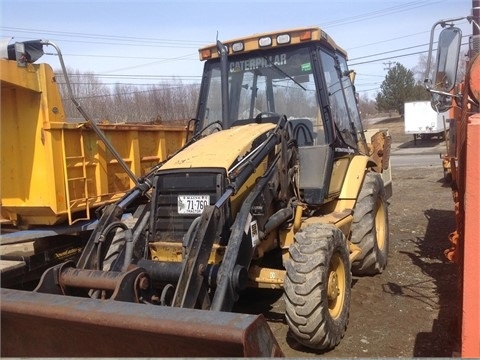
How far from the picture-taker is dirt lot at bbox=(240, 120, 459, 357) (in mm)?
3971

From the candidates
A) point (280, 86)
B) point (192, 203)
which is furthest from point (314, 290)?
point (280, 86)

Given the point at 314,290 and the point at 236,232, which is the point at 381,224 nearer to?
the point at 314,290

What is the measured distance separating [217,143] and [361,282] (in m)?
2.55

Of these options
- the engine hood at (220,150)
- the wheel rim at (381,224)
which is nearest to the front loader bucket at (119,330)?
the engine hood at (220,150)

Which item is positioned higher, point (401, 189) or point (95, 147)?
point (95, 147)

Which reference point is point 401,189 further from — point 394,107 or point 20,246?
point 394,107

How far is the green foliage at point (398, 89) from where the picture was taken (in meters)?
46.7

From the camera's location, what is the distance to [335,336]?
3955 millimetres

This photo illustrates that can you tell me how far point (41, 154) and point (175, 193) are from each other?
2.35m

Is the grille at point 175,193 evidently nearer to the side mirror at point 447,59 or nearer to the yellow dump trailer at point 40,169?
the yellow dump trailer at point 40,169

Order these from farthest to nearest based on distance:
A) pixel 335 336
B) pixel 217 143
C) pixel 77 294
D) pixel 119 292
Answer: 1. pixel 217 143
2. pixel 335 336
3. pixel 77 294
4. pixel 119 292

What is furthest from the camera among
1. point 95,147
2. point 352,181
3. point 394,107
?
point 394,107

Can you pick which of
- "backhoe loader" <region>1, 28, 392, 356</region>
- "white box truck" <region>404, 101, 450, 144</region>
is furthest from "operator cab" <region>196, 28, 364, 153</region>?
"white box truck" <region>404, 101, 450, 144</region>

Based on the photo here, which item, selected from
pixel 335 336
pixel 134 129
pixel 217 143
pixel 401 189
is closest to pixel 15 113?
pixel 134 129
